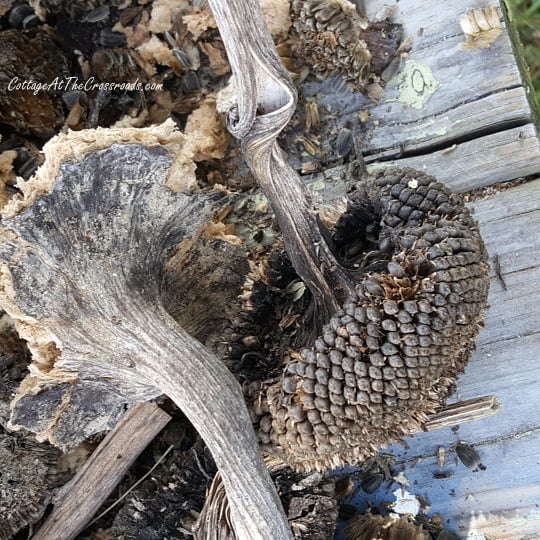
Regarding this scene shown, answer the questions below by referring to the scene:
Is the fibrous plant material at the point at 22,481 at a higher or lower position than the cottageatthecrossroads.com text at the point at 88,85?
lower

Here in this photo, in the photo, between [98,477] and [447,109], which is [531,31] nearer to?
[447,109]

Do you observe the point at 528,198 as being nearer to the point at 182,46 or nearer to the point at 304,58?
the point at 304,58

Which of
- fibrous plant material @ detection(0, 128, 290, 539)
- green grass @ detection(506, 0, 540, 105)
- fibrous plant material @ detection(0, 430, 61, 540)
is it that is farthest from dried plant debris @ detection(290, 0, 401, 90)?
fibrous plant material @ detection(0, 430, 61, 540)

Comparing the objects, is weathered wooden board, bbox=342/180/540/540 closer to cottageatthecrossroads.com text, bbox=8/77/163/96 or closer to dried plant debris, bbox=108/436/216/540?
dried plant debris, bbox=108/436/216/540

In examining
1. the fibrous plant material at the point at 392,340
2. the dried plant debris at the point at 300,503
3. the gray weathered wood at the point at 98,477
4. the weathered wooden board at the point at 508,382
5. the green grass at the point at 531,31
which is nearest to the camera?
the fibrous plant material at the point at 392,340

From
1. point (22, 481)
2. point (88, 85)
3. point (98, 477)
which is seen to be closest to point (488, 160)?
point (88, 85)

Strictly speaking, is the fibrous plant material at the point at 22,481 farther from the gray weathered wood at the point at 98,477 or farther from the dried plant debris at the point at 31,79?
the dried plant debris at the point at 31,79

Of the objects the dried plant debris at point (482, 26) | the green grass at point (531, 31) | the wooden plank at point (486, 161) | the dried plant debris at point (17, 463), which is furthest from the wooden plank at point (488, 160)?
the dried plant debris at point (17, 463)
